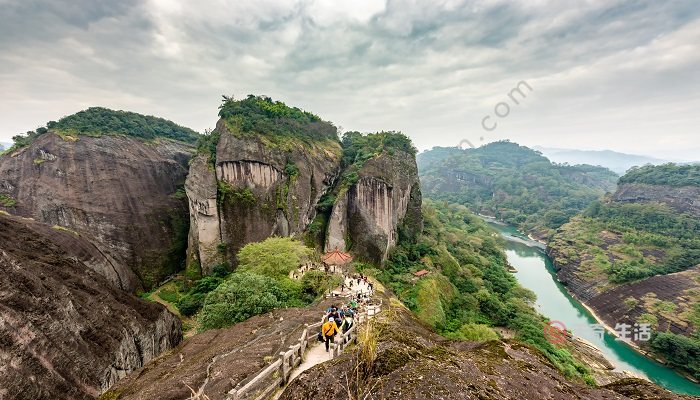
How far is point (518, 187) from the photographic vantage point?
12300 cm

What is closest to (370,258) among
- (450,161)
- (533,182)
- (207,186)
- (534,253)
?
(207,186)

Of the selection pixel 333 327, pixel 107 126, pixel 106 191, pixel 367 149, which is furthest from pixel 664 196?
pixel 107 126

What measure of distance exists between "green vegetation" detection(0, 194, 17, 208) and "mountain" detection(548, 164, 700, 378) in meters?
65.3

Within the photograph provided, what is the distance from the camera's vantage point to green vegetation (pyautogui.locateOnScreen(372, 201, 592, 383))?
84.9 feet

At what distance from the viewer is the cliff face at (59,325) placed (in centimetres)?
1120

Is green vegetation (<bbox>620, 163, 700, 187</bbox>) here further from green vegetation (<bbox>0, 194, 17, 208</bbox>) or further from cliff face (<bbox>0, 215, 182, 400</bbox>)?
green vegetation (<bbox>0, 194, 17, 208</bbox>)

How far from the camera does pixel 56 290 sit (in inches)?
549

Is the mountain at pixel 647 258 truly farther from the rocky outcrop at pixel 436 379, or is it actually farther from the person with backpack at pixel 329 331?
the person with backpack at pixel 329 331

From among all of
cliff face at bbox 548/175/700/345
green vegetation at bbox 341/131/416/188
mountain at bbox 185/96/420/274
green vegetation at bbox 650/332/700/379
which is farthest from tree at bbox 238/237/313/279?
cliff face at bbox 548/175/700/345

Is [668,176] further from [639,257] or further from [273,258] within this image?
[273,258]

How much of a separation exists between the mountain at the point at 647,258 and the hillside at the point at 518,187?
43.0 feet

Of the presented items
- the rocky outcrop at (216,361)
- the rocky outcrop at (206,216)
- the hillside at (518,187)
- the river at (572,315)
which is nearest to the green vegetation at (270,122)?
the rocky outcrop at (206,216)

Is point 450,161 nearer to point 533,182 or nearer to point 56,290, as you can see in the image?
point 533,182

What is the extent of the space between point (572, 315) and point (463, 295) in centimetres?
2009
